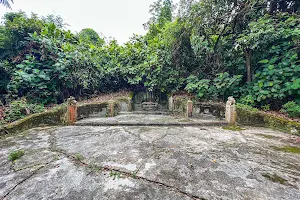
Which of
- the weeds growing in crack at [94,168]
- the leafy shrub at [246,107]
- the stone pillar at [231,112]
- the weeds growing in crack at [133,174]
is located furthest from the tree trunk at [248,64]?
the weeds growing in crack at [94,168]

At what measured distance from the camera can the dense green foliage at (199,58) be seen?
3.63m

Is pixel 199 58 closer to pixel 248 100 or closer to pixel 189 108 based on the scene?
pixel 189 108

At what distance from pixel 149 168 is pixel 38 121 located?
127 inches

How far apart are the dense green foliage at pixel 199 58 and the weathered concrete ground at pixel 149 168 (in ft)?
6.40

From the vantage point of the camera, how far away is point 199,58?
5301mm

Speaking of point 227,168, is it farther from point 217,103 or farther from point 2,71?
point 2,71

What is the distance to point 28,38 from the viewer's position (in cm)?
428

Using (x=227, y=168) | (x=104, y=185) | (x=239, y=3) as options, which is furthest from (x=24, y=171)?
(x=239, y=3)

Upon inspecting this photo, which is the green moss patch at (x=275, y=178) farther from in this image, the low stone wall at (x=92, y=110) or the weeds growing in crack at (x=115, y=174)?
the low stone wall at (x=92, y=110)

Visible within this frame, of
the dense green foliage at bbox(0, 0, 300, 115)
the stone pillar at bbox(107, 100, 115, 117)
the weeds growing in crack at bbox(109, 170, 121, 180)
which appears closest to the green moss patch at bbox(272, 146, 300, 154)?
the dense green foliage at bbox(0, 0, 300, 115)

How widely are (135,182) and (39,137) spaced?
2.37 m

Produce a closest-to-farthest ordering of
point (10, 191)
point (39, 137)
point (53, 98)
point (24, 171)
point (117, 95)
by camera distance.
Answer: point (10, 191) < point (24, 171) < point (39, 137) < point (53, 98) < point (117, 95)

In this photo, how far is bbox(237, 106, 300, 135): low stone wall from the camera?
9.62ft

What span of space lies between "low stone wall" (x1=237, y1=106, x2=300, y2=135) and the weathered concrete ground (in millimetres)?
429
